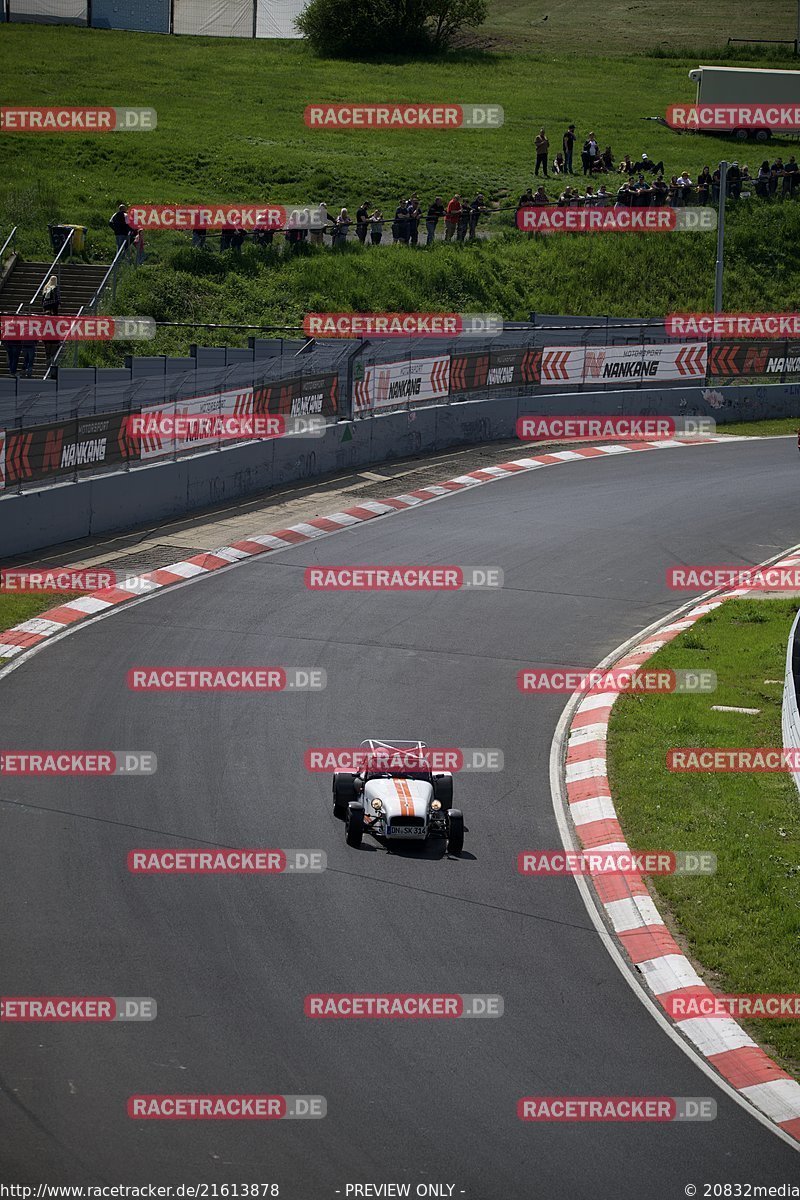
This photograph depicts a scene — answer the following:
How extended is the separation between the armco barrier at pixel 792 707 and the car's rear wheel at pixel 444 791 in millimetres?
3854

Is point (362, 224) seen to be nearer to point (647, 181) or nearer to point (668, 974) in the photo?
point (647, 181)

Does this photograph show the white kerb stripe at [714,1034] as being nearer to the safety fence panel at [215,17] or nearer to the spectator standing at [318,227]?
the spectator standing at [318,227]

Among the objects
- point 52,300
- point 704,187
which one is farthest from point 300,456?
point 704,187

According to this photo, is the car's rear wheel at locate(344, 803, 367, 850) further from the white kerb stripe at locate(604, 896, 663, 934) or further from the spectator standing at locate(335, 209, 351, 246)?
the spectator standing at locate(335, 209, 351, 246)

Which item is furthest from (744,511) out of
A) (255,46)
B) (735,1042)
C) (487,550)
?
(255,46)

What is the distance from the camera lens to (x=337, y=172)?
5525 centimetres

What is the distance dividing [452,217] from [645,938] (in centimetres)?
3878

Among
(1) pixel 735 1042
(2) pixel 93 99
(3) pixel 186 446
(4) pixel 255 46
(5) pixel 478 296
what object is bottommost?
(1) pixel 735 1042

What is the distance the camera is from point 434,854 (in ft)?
43.0

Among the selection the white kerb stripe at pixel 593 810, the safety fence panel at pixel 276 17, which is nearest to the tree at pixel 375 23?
the safety fence panel at pixel 276 17

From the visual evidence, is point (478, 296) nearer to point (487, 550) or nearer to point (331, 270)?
point (331, 270)

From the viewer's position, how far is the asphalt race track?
8633mm

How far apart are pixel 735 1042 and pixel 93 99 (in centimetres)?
5924

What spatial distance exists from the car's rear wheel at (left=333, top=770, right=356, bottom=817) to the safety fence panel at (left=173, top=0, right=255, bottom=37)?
73697 mm
